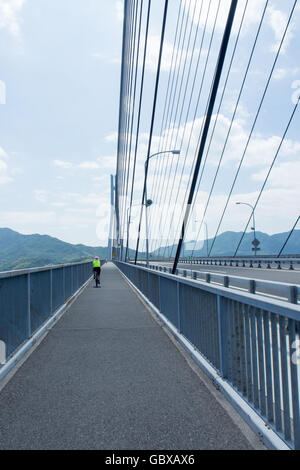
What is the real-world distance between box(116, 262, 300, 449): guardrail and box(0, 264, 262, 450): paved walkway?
317 millimetres

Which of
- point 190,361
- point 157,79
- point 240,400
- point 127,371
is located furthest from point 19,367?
point 157,79

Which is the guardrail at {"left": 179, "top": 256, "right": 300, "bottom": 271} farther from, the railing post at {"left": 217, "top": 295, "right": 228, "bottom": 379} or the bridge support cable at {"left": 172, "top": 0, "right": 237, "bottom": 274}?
the railing post at {"left": 217, "top": 295, "right": 228, "bottom": 379}

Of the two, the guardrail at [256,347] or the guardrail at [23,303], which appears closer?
the guardrail at [256,347]

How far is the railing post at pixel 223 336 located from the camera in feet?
14.9

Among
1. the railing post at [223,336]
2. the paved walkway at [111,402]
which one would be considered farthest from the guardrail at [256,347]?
the paved walkway at [111,402]

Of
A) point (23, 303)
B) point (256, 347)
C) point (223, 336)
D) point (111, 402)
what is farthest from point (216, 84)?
point (111, 402)

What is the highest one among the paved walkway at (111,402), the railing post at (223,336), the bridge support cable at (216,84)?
the bridge support cable at (216,84)

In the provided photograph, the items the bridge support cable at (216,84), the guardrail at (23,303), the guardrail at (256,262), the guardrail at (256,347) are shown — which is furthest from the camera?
the guardrail at (256,262)

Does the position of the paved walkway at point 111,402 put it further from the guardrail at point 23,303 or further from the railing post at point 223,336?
the guardrail at point 23,303

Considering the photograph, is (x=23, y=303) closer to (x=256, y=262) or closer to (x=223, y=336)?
(x=223, y=336)

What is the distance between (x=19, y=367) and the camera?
18.4ft

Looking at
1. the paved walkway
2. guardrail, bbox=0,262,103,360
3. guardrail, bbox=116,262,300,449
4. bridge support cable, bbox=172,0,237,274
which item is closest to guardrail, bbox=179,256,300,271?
bridge support cable, bbox=172,0,237,274

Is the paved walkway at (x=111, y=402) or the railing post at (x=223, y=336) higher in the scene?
the railing post at (x=223, y=336)

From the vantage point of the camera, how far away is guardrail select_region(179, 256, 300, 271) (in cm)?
2912
